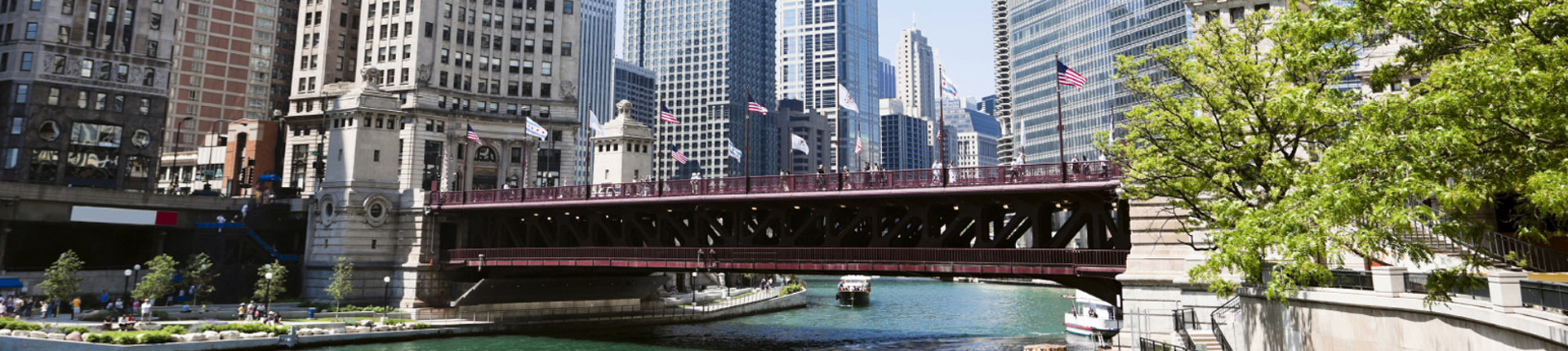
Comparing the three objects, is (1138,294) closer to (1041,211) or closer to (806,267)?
(1041,211)

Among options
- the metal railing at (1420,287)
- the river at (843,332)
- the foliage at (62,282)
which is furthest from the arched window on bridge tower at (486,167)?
the metal railing at (1420,287)

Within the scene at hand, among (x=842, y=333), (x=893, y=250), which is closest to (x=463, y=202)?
(x=842, y=333)

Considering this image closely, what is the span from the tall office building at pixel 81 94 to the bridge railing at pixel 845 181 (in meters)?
38.8

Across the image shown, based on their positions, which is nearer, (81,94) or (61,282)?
(61,282)

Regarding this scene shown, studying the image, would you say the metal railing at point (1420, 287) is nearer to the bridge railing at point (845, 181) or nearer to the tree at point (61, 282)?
the bridge railing at point (845, 181)

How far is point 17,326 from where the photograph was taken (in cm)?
4547

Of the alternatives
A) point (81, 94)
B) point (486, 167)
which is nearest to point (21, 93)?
point (81, 94)

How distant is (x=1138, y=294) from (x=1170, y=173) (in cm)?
1098

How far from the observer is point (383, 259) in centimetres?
6506

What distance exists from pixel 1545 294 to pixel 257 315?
2339 inches

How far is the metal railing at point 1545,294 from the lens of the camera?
16.3 metres

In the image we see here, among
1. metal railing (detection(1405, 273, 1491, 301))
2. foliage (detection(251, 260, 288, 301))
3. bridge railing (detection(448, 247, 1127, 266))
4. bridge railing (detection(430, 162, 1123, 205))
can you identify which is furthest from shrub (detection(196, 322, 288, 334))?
metal railing (detection(1405, 273, 1491, 301))

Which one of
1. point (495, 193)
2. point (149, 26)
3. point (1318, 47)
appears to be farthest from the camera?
point (149, 26)

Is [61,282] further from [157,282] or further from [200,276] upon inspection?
[200,276]
